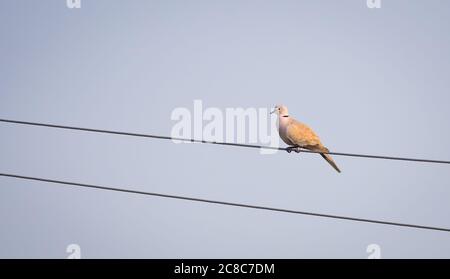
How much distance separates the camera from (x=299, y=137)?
513 inches

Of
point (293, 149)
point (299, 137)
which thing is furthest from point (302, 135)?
point (293, 149)

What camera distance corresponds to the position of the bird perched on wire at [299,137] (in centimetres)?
1298

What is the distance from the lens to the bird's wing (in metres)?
13.0

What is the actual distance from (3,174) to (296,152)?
501 cm

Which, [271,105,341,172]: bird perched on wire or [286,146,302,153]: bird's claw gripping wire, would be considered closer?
[286,146,302,153]: bird's claw gripping wire

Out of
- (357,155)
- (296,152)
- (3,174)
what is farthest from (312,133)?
(3,174)

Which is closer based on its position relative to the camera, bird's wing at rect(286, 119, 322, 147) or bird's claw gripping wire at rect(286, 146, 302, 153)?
bird's claw gripping wire at rect(286, 146, 302, 153)

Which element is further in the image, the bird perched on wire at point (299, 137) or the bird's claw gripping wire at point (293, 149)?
the bird perched on wire at point (299, 137)

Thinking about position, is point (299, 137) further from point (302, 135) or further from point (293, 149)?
point (293, 149)

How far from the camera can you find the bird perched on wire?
13.0 m

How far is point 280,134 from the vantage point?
525 inches

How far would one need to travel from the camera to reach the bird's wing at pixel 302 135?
42.7 feet

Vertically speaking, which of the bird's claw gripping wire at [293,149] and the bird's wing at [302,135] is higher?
the bird's wing at [302,135]

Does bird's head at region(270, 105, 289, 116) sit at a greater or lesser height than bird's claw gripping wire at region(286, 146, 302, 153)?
greater
